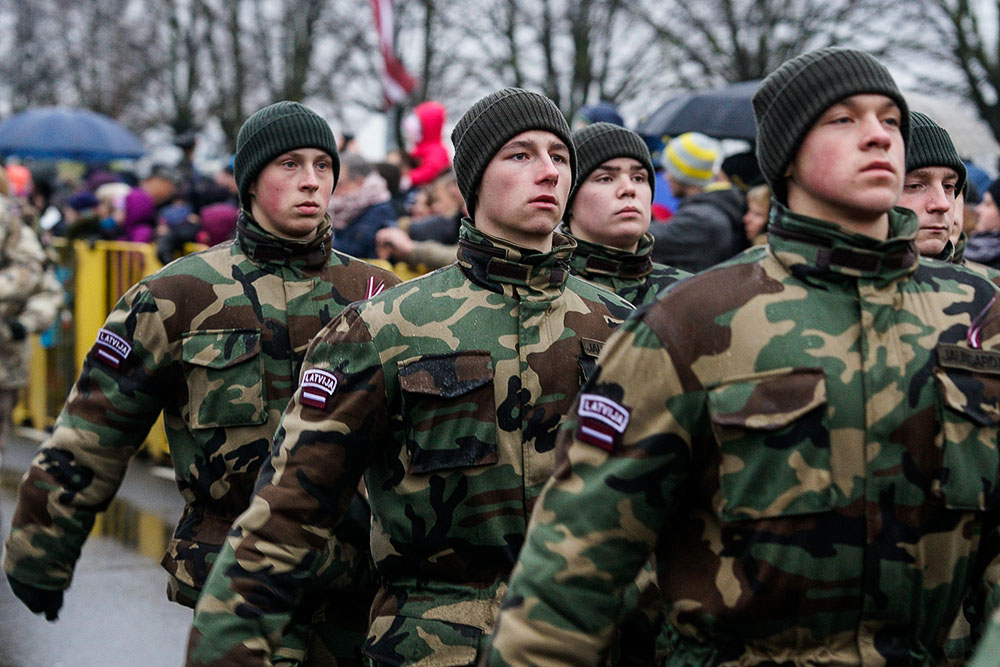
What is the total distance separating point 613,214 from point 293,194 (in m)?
1.16

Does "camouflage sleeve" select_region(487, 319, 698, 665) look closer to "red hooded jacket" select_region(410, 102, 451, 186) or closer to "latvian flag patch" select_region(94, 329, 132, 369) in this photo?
"latvian flag patch" select_region(94, 329, 132, 369)

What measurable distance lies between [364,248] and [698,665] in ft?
20.6

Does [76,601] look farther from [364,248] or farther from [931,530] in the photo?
[931,530]

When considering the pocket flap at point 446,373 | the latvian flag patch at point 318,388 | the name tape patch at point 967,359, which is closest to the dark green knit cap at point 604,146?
the pocket flap at point 446,373

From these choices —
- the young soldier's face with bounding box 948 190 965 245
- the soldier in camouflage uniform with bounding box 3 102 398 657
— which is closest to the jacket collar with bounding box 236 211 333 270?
the soldier in camouflage uniform with bounding box 3 102 398 657

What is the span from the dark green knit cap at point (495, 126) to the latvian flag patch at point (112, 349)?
1324 mm

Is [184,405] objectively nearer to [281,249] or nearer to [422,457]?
[281,249]

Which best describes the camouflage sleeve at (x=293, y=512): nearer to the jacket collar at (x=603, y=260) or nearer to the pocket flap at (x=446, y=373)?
the pocket flap at (x=446, y=373)

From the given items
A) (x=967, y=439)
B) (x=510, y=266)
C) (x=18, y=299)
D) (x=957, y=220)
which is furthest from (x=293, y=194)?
(x=18, y=299)

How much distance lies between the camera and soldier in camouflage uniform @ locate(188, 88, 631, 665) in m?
3.45

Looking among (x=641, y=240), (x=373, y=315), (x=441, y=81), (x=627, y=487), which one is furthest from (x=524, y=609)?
(x=441, y=81)

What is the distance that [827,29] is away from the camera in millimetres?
22406

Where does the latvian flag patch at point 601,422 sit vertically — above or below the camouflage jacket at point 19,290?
above

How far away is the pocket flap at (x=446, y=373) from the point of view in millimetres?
3514
